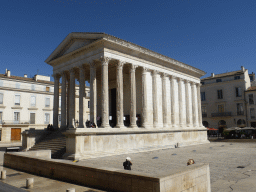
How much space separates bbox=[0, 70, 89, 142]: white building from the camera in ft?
132

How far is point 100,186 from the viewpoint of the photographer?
25.3ft

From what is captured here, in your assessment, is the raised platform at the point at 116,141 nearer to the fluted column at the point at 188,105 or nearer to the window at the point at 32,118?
the fluted column at the point at 188,105

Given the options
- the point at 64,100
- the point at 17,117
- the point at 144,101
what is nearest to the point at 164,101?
the point at 144,101

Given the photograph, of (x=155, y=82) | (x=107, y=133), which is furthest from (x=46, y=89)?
(x=107, y=133)

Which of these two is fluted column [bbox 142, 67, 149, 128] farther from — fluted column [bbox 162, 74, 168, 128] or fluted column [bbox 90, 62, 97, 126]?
fluted column [bbox 90, 62, 97, 126]

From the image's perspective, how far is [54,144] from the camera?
65.8 ft

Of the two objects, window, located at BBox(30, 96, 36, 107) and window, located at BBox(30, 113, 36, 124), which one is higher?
window, located at BBox(30, 96, 36, 107)

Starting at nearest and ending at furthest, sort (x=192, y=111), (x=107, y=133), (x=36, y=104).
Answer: (x=107, y=133)
(x=192, y=111)
(x=36, y=104)

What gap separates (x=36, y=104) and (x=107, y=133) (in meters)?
30.5

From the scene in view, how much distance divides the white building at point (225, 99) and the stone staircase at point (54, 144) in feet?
123

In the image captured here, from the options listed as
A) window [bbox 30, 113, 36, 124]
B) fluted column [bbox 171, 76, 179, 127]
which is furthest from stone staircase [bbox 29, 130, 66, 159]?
window [bbox 30, 113, 36, 124]

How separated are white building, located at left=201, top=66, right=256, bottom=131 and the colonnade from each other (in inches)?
698

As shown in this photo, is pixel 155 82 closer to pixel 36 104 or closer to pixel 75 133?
pixel 75 133

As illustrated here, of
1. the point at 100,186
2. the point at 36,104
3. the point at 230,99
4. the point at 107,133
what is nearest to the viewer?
the point at 100,186
